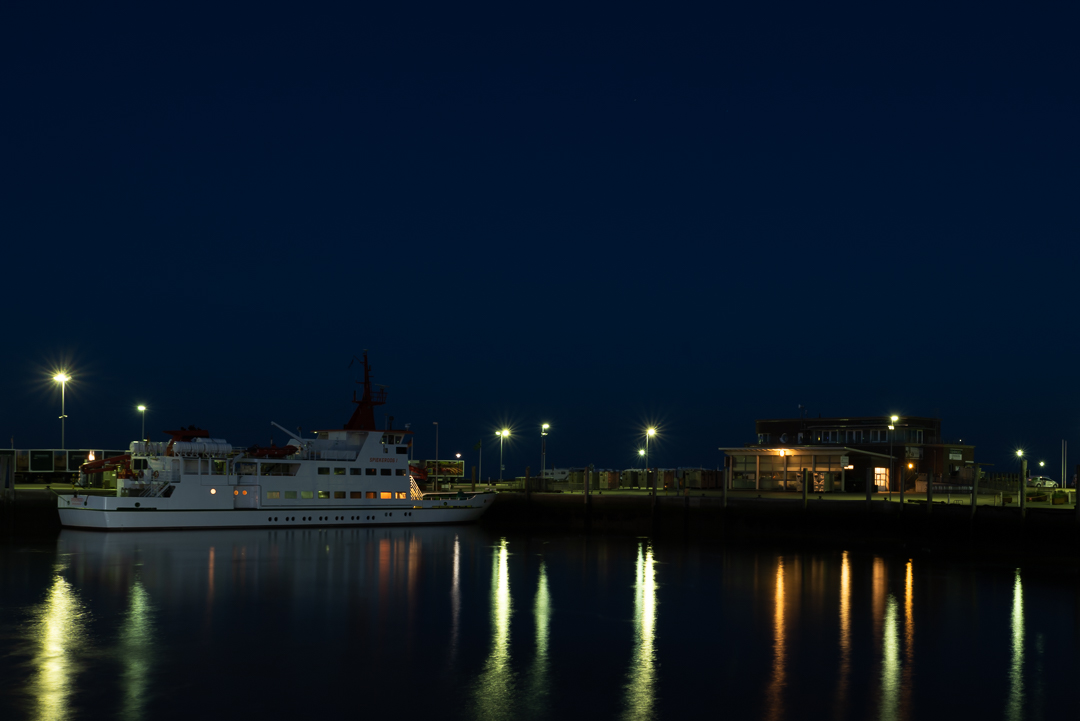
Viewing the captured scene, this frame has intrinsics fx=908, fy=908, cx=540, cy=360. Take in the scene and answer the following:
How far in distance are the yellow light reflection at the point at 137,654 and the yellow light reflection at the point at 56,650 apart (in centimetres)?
106

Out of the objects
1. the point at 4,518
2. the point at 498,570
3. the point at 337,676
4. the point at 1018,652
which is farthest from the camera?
the point at 4,518

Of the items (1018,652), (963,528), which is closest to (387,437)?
(963,528)

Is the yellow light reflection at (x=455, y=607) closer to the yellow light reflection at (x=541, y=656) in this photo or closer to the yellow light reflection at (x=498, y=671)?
the yellow light reflection at (x=498, y=671)

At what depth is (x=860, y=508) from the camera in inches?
1917

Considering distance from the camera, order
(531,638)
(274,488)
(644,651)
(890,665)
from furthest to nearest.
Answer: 1. (274,488)
2. (531,638)
3. (644,651)
4. (890,665)

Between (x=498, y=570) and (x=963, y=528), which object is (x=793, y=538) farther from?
(x=498, y=570)

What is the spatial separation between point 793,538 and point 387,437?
27.1m

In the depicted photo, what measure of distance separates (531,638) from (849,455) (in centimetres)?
4636

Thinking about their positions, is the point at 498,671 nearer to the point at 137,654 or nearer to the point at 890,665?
the point at 137,654

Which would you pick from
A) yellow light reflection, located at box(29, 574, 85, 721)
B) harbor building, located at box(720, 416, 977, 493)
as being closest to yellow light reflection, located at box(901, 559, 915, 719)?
yellow light reflection, located at box(29, 574, 85, 721)

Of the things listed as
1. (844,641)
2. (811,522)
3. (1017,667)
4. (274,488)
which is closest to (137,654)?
(844,641)

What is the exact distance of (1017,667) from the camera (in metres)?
22.0

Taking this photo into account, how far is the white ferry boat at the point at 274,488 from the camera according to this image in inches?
2168

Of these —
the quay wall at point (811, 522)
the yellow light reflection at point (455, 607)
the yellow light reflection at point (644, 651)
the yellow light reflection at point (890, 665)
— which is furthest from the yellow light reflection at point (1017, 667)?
the yellow light reflection at point (455, 607)
